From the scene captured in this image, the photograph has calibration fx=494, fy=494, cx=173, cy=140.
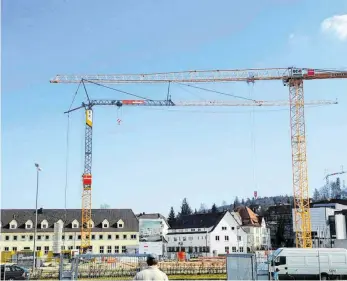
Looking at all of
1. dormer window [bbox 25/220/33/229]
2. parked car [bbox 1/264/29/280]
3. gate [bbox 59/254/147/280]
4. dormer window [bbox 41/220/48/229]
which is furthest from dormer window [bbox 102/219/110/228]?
gate [bbox 59/254/147/280]

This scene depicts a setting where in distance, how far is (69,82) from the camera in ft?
277

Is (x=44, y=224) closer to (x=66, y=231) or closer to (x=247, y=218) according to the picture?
(x=66, y=231)

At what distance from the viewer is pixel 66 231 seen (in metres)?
84.9

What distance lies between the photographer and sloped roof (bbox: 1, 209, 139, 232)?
278ft

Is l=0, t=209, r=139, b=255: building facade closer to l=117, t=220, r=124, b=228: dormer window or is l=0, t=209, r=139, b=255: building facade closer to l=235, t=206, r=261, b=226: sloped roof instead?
l=117, t=220, r=124, b=228: dormer window

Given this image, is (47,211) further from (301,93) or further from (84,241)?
(301,93)

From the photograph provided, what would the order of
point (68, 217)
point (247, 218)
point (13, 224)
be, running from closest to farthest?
point (13, 224) < point (68, 217) < point (247, 218)

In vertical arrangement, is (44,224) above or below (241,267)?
above

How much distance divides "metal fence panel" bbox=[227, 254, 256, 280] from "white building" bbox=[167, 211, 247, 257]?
70.0 m

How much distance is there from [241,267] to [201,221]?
254 ft

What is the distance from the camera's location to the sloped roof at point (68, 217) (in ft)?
278

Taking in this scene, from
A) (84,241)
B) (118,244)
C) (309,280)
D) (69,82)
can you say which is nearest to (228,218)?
(118,244)

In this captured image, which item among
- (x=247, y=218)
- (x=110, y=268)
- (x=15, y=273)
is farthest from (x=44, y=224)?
(x=110, y=268)

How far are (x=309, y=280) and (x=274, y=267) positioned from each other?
93.6 inches
